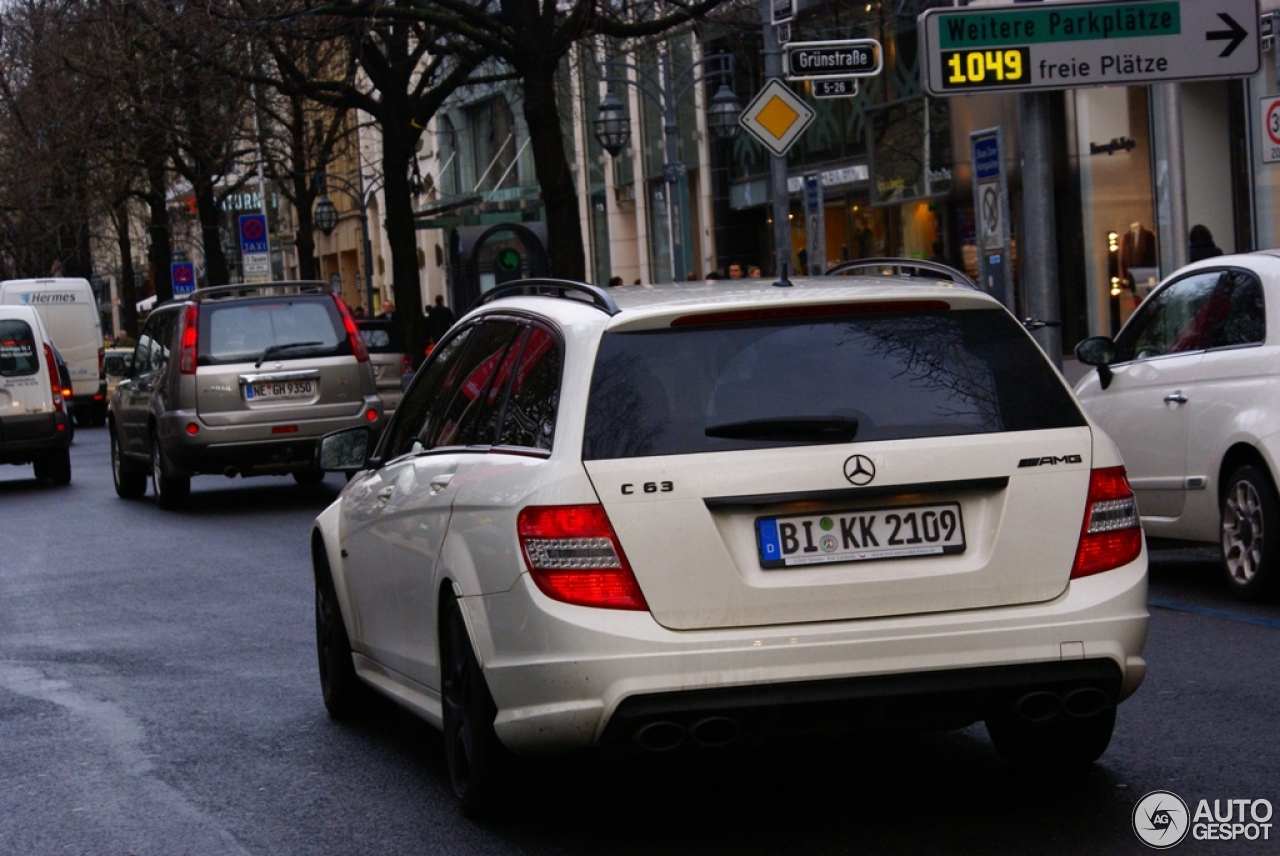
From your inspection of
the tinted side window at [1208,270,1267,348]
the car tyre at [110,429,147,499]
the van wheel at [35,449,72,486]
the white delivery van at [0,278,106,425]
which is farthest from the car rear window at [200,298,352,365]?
the white delivery van at [0,278,106,425]

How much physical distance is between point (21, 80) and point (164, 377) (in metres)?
24.5

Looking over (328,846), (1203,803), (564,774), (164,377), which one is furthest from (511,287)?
(164,377)

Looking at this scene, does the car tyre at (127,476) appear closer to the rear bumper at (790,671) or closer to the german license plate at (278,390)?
the german license plate at (278,390)

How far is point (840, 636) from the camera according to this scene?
17.7ft

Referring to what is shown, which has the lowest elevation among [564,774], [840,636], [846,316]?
[564,774]

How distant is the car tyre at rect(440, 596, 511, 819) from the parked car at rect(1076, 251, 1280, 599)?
16.4 ft

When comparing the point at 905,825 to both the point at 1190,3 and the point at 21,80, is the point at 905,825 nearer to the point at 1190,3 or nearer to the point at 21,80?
the point at 1190,3

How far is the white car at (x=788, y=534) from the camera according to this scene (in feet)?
17.7

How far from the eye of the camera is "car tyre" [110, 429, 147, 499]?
2120 cm

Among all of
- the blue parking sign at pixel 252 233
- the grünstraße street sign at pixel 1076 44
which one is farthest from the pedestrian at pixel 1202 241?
the blue parking sign at pixel 252 233

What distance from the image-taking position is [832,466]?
5.50 meters

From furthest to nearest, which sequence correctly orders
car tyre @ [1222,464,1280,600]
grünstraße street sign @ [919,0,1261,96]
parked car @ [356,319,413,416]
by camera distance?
parked car @ [356,319,413,416]
grünstraße street sign @ [919,0,1261,96]
car tyre @ [1222,464,1280,600]
